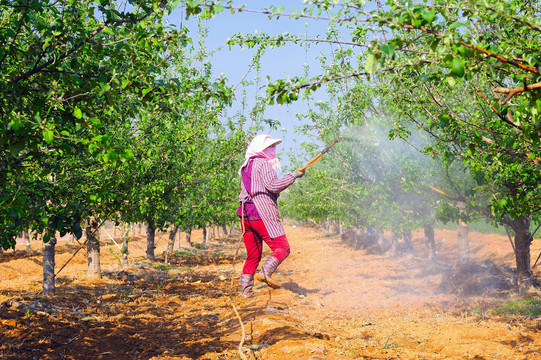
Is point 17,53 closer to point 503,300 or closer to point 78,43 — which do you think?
point 78,43

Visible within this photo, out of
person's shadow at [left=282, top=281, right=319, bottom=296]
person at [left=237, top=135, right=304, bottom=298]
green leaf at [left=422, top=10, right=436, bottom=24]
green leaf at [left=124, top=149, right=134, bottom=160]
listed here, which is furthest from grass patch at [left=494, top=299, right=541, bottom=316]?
green leaf at [left=124, top=149, right=134, bottom=160]

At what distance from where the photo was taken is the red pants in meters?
6.66

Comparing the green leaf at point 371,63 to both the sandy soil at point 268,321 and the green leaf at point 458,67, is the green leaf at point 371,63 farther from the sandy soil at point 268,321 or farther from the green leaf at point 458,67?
the sandy soil at point 268,321

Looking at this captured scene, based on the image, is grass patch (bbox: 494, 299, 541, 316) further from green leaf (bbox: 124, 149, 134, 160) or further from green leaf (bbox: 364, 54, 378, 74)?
green leaf (bbox: 124, 149, 134, 160)

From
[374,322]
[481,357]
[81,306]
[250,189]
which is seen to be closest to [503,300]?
[374,322]

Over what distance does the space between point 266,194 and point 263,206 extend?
0.20 meters

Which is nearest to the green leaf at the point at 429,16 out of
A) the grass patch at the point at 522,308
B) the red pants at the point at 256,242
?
the red pants at the point at 256,242

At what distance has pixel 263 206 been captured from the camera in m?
6.74

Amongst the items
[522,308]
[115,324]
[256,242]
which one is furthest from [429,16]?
[522,308]

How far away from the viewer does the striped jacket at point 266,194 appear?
6679 mm

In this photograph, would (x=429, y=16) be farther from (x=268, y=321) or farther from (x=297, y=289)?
(x=297, y=289)

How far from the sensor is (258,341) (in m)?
5.41

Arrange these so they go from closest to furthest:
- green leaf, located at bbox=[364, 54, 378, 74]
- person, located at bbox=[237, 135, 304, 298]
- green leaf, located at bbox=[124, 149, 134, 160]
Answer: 1. green leaf, located at bbox=[364, 54, 378, 74]
2. green leaf, located at bbox=[124, 149, 134, 160]
3. person, located at bbox=[237, 135, 304, 298]

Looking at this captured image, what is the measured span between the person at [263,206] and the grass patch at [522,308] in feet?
16.1
